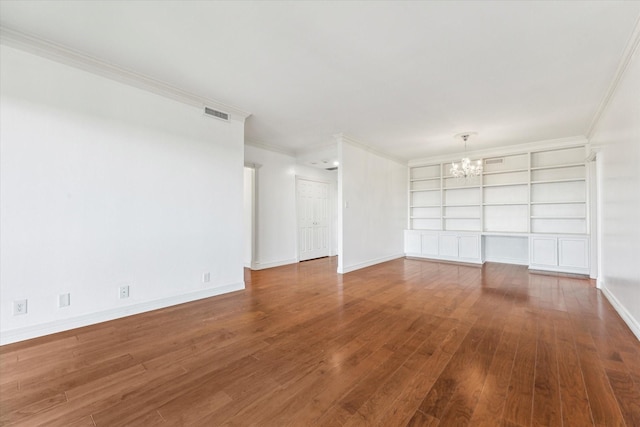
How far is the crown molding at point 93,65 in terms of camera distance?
2.39m

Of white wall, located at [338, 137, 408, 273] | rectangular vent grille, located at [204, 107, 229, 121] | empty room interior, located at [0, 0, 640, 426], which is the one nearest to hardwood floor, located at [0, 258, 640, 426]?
empty room interior, located at [0, 0, 640, 426]

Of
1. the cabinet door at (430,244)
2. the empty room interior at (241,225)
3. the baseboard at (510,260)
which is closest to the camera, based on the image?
the empty room interior at (241,225)

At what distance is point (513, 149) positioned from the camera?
604cm

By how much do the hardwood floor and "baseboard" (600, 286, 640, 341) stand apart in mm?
93

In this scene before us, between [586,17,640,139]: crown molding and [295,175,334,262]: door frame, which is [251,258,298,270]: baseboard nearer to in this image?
[295,175,334,262]: door frame

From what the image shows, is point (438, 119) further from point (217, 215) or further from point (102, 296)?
point (102, 296)

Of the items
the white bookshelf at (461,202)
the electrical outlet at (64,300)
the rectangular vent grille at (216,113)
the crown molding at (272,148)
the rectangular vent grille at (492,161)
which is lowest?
the electrical outlet at (64,300)

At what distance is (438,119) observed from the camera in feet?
14.3

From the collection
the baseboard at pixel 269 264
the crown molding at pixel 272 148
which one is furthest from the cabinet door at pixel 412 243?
the crown molding at pixel 272 148

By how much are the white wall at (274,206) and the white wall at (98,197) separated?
1859mm

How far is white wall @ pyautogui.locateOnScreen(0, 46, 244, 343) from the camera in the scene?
2414mm

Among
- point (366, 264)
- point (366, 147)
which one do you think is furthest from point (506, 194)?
point (366, 264)

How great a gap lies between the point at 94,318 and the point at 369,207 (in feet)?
16.3

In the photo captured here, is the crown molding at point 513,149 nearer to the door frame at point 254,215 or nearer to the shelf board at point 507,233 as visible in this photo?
the shelf board at point 507,233
